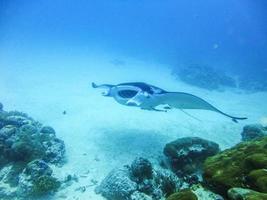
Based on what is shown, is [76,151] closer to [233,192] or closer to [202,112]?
[233,192]

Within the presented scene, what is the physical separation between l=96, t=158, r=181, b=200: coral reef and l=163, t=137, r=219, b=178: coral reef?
0.72 meters

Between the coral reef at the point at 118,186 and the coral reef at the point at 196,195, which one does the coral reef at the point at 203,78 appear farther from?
the coral reef at the point at 196,195

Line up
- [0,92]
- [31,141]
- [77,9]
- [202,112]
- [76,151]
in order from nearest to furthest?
1. [31,141]
2. [76,151]
3. [202,112]
4. [0,92]
5. [77,9]

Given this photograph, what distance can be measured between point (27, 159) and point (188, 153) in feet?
12.3

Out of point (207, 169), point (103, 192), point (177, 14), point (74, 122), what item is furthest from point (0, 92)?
point (177, 14)

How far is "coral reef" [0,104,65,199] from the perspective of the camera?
5613 mm

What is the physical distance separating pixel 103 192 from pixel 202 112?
7426 mm

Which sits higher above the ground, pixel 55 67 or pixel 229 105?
pixel 55 67

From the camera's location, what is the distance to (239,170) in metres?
4.26

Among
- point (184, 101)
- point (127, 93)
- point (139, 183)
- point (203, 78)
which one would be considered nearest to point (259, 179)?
point (139, 183)

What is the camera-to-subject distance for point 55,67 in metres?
22.0

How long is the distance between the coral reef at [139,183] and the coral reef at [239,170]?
1.24m

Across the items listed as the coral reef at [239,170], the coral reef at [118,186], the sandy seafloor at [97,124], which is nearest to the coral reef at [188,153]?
the sandy seafloor at [97,124]

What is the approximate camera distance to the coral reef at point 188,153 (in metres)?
6.54
